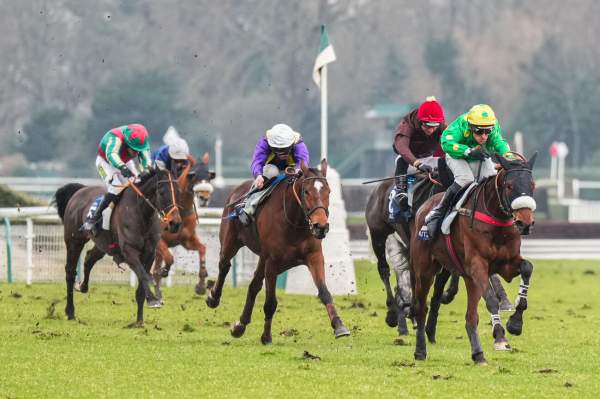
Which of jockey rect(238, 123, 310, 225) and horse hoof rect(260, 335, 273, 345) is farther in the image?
jockey rect(238, 123, 310, 225)

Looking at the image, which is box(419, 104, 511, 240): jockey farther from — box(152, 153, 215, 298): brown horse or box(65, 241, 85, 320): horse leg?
box(152, 153, 215, 298): brown horse

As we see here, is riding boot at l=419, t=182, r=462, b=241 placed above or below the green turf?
above

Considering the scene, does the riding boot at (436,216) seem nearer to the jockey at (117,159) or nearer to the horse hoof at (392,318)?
the horse hoof at (392,318)

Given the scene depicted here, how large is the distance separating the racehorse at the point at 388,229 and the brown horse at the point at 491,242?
1.77 m

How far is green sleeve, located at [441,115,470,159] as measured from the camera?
995 centimetres

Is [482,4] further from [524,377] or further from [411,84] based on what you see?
[524,377]

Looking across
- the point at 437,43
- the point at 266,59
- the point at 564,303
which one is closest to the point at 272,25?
the point at 266,59

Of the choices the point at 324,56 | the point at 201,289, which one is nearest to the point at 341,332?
the point at 201,289

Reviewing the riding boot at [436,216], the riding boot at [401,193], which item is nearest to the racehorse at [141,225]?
the riding boot at [401,193]

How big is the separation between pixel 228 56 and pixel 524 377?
2130 inches

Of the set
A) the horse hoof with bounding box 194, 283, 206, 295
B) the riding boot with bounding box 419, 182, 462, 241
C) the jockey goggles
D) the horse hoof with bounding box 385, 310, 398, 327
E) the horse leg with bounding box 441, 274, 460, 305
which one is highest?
the jockey goggles

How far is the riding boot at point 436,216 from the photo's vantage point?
986 centimetres

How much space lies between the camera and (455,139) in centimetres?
1005

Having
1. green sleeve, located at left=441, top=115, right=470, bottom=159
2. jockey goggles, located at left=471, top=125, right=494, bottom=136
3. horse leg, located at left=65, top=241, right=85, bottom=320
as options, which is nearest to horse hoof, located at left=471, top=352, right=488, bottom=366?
green sleeve, located at left=441, top=115, right=470, bottom=159
